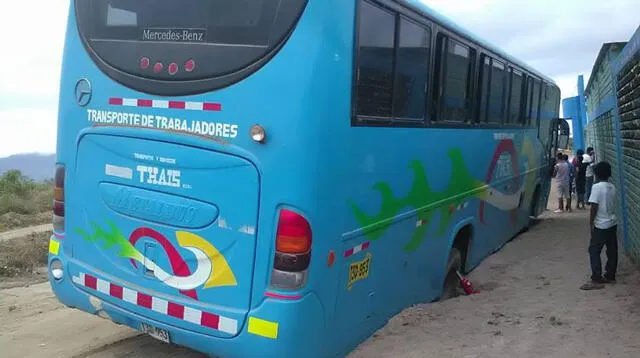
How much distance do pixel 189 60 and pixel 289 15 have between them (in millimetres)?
766

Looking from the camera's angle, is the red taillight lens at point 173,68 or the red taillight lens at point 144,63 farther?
the red taillight lens at point 144,63

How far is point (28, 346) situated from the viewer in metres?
4.87

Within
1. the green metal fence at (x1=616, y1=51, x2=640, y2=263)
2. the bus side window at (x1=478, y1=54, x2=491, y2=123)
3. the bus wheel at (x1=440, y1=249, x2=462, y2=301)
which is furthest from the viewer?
the green metal fence at (x1=616, y1=51, x2=640, y2=263)

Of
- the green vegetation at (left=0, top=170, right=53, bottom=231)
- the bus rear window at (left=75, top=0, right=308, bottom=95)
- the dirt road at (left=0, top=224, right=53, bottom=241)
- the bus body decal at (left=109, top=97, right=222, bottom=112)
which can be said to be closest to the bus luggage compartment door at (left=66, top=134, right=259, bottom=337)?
the bus body decal at (left=109, top=97, right=222, bottom=112)

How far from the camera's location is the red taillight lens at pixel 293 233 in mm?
3357

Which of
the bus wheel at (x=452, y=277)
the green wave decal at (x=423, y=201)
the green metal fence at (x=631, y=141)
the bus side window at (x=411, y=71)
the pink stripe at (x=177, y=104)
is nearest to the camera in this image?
the pink stripe at (x=177, y=104)

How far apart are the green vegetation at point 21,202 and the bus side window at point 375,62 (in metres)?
11.4

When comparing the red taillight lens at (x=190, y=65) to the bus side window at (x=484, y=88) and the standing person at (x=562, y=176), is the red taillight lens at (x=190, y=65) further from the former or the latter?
the standing person at (x=562, y=176)

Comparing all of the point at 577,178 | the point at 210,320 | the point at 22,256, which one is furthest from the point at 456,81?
the point at 577,178

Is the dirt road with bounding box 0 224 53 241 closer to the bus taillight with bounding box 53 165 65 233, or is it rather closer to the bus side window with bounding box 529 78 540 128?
the bus taillight with bounding box 53 165 65 233

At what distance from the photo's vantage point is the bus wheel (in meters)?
6.11

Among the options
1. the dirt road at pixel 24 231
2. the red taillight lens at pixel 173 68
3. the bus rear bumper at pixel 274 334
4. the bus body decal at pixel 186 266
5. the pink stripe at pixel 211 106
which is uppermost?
the red taillight lens at pixel 173 68

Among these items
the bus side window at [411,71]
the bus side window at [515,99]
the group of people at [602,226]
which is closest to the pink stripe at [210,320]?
the bus side window at [411,71]

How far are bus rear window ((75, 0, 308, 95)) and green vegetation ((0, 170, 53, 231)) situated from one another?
10251 mm
